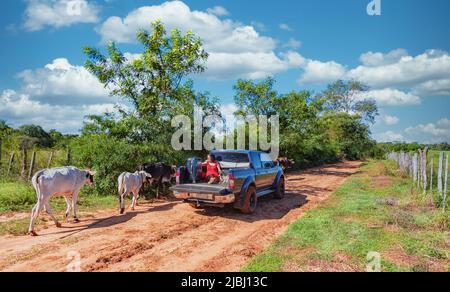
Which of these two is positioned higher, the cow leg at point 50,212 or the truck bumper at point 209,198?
the truck bumper at point 209,198

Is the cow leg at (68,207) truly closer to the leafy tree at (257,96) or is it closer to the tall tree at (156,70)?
the tall tree at (156,70)

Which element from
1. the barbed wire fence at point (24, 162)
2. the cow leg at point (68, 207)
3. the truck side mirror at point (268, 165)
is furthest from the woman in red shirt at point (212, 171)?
the barbed wire fence at point (24, 162)

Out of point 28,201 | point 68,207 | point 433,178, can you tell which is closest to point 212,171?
point 68,207

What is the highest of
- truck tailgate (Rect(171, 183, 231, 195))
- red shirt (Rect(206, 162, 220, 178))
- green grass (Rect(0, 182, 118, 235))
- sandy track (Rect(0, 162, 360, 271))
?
red shirt (Rect(206, 162, 220, 178))

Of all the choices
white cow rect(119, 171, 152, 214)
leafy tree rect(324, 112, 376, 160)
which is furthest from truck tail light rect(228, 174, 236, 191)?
leafy tree rect(324, 112, 376, 160)

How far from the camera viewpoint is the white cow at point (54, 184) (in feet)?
25.6

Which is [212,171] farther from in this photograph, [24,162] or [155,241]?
[24,162]

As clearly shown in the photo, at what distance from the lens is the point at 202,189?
896cm

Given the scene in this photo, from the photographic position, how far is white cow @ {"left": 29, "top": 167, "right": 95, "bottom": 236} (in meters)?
7.81

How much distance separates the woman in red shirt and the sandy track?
3.16 feet

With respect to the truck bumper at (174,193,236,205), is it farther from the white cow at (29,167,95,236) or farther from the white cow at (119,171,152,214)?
the white cow at (29,167,95,236)

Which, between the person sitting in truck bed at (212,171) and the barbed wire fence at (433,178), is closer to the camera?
the person sitting in truck bed at (212,171)
